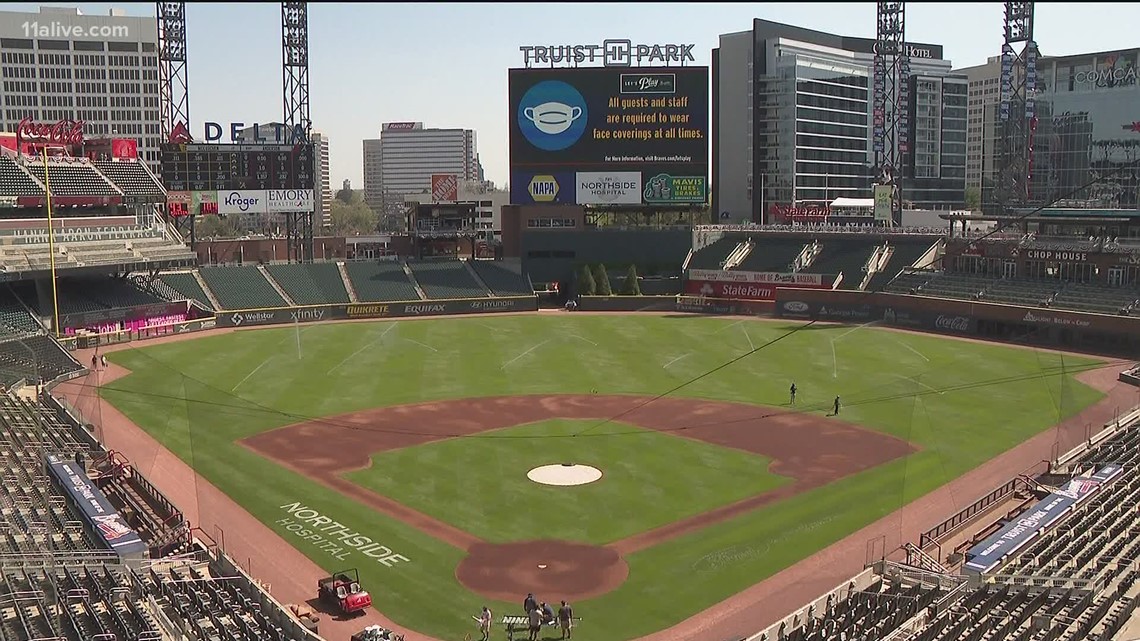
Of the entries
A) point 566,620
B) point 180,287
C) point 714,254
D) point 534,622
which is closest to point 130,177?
point 180,287

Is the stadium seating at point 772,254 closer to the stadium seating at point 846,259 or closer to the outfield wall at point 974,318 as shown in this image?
the stadium seating at point 846,259

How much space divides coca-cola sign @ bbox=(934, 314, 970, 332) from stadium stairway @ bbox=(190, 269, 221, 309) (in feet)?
179

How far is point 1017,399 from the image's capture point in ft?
164

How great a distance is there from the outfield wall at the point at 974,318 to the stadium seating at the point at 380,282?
31.8m

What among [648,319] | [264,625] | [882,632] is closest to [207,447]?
[264,625]

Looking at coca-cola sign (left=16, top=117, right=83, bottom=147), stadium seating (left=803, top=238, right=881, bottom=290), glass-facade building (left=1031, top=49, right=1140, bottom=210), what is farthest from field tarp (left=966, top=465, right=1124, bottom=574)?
glass-facade building (left=1031, top=49, right=1140, bottom=210)

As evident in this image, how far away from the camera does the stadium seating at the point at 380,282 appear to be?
282 feet

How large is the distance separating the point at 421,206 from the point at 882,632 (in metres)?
77.8

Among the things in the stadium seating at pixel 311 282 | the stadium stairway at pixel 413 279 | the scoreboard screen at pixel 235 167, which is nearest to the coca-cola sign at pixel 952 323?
the stadium stairway at pixel 413 279

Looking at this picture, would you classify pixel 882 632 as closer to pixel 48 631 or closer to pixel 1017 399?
pixel 48 631

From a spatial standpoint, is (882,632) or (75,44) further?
(75,44)

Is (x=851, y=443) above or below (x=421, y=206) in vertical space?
below

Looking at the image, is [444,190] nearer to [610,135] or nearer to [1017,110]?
[610,135]

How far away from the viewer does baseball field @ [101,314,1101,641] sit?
2922 cm
